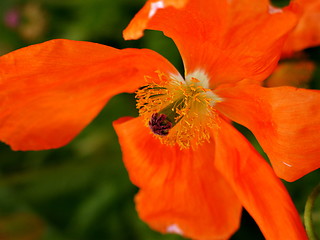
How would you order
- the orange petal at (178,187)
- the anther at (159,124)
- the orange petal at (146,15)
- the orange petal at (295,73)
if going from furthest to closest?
the orange petal at (295,73) < the anther at (159,124) < the orange petal at (178,187) < the orange petal at (146,15)

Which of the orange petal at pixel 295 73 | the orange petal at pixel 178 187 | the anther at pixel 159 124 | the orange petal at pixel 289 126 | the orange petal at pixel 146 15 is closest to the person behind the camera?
the orange petal at pixel 146 15

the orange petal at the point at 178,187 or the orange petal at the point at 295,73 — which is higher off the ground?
the orange petal at the point at 295,73

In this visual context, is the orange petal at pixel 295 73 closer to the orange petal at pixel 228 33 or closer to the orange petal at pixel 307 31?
the orange petal at pixel 307 31

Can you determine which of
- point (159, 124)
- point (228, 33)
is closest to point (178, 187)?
point (159, 124)

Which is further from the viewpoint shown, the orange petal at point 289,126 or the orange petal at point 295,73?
the orange petal at point 295,73

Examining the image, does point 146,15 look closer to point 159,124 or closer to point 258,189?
point 159,124

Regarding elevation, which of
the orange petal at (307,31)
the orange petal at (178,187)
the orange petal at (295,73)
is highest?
the orange petal at (307,31)

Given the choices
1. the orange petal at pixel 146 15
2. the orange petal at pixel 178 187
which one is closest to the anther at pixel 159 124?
the orange petal at pixel 178 187
